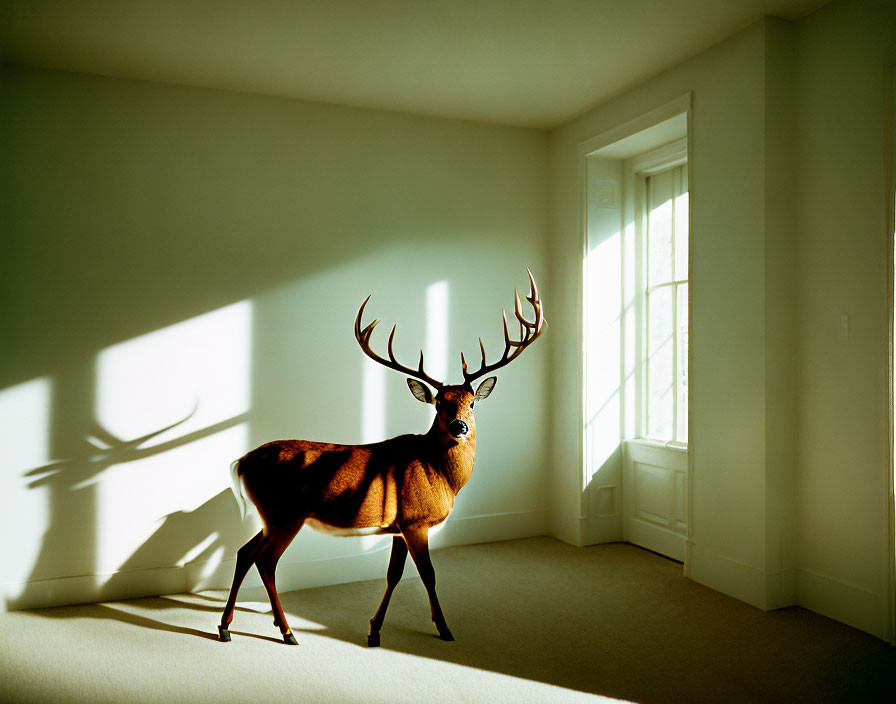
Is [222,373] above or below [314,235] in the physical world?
below

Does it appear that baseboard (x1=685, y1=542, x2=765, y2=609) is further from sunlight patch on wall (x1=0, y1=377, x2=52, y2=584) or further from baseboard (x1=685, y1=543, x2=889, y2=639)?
sunlight patch on wall (x1=0, y1=377, x2=52, y2=584)

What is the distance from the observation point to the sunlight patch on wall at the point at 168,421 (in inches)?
148

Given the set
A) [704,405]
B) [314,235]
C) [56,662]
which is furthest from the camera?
[314,235]

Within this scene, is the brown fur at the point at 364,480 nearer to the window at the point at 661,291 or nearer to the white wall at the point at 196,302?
the white wall at the point at 196,302

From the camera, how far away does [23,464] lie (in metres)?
3.60

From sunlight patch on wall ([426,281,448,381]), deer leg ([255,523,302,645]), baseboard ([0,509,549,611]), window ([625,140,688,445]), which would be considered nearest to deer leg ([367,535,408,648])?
deer leg ([255,523,302,645])

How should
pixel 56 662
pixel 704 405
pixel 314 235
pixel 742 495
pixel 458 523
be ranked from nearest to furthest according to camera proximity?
pixel 56 662 → pixel 742 495 → pixel 704 405 → pixel 314 235 → pixel 458 523

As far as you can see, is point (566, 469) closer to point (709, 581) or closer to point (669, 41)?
point (709, 581)

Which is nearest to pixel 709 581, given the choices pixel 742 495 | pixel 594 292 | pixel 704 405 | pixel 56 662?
pixel 742 495

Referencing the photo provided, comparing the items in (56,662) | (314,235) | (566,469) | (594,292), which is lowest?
(56,662)

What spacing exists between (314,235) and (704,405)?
2.55 m

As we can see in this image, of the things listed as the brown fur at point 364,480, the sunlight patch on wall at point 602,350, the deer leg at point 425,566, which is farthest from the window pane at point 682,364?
the deer leg at point 425,566

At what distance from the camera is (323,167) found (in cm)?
425

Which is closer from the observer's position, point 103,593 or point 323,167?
point 103,593
